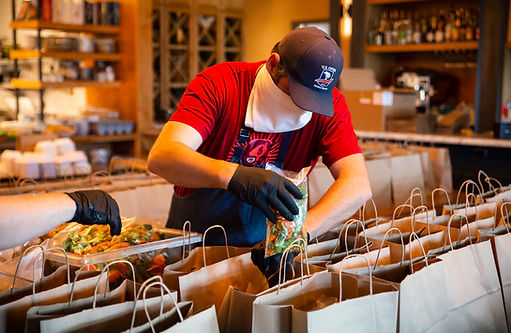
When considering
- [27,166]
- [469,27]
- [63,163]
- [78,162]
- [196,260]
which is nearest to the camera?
[196,260]

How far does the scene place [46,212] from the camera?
4.45 feet

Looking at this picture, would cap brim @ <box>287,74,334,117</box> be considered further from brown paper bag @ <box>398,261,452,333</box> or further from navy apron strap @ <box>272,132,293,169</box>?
brown paper bag @ <box>398,261,452,333</box>

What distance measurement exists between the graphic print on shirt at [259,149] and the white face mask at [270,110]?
0.12 ft

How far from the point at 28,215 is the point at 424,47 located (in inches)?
229

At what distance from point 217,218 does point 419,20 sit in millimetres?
5330

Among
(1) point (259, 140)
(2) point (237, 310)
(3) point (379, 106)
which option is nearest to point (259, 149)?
(1) point (259, 140)

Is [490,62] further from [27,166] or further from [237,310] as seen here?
[237,310]

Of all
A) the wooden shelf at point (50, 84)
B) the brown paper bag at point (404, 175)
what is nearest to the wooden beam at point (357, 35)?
the wooden shelf at point (50, 84)

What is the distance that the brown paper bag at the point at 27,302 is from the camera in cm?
138

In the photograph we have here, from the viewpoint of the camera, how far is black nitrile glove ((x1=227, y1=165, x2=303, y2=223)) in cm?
166

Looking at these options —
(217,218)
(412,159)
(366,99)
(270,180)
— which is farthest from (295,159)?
(366,99)

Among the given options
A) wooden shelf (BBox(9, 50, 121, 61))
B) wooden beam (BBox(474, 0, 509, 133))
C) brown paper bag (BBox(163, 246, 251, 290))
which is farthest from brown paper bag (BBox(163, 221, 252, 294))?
wooden beam (BBox(474, 0, 509, 133))

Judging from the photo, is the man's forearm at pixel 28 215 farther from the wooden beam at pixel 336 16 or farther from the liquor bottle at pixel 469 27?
the wooden beam at pixel 336 16

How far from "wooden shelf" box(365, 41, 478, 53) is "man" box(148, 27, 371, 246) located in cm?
439
